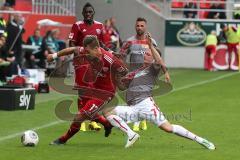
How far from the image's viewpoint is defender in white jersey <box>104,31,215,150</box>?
502 inches

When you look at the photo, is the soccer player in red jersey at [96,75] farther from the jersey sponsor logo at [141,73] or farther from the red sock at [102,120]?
the red sock at [102,120]

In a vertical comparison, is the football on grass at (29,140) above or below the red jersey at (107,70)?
below

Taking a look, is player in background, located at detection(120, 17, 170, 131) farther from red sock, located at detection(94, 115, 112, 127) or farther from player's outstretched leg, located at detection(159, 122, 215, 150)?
player's outstretched leg, located at detection(159, 122, 215, 150)

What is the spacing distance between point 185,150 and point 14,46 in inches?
524

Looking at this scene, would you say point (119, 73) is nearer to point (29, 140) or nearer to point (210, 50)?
point (29, 140)

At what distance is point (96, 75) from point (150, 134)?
1859 mm

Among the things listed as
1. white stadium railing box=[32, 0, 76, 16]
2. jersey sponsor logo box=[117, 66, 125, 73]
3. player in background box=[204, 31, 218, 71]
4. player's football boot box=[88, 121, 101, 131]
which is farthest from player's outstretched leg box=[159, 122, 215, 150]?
player in background box=[204, 31, 218, 71]

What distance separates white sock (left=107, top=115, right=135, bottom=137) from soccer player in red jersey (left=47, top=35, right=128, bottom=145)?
1.08ft

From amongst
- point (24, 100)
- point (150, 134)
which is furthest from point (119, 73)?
point (24, 100)

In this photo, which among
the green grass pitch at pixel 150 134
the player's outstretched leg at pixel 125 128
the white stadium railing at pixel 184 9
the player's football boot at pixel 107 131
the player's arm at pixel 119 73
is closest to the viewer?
the green grass pitch at pixel 150 134

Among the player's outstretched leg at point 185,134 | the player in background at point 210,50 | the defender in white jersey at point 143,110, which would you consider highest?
the defender in white jersey at point 143,110

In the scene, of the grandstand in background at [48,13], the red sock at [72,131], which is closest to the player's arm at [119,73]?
the red sock at [72,131]

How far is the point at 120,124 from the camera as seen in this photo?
42.7 ft

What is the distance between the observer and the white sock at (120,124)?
511 inches
